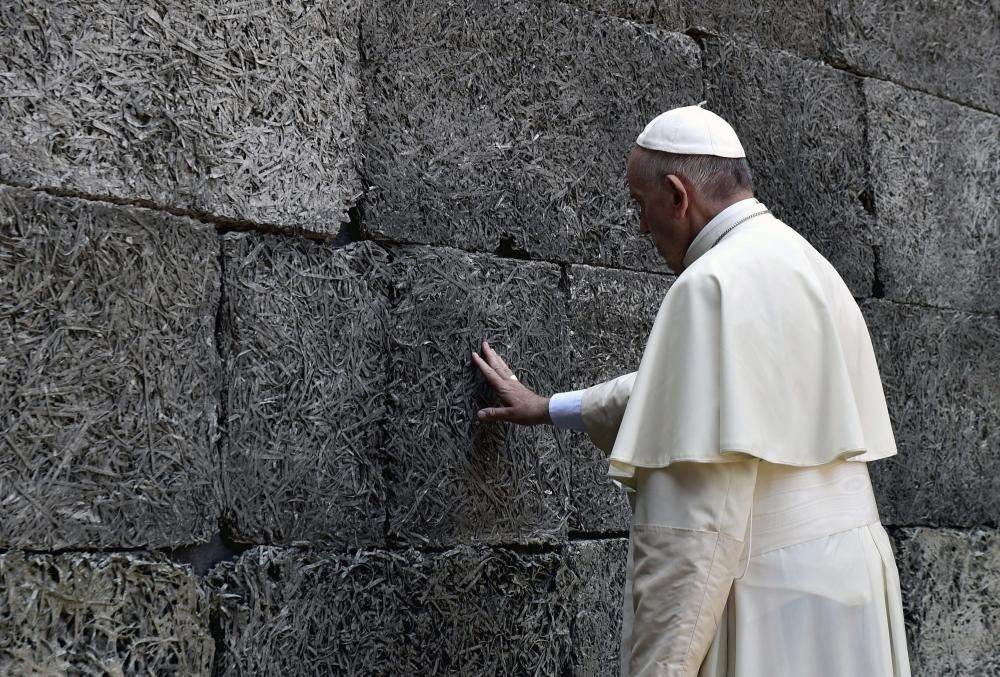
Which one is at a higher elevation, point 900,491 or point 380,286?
point 380,286

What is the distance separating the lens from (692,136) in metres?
2.96

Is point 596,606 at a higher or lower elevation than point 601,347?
lower

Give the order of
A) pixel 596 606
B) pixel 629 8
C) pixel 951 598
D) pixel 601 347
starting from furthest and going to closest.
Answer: pixel 951 598
pixel 629 8
pixel 601 347
pixel 596 606

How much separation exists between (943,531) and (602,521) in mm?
1638

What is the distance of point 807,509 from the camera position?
2.68 m

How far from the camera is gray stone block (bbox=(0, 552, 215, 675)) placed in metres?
2.58

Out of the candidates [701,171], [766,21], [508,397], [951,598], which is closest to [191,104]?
[508,397]

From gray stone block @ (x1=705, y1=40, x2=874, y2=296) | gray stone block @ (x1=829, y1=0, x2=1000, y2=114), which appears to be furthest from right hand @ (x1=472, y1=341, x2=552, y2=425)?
gray stone block @ (x1=829, y1=0, x2=1000, y2=114)

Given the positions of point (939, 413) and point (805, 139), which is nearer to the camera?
point (805, 139)

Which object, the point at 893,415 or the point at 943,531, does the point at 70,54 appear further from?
the point at 943,531

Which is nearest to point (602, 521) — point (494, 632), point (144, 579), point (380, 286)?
point (494, 632)

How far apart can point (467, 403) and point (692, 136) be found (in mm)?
935

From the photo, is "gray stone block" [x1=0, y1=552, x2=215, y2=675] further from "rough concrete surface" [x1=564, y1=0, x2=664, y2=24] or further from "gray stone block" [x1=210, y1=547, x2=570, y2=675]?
"rough concrete surface" [x1=564, y1=0, x2=664, y2=24]

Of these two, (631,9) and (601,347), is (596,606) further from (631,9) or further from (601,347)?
(631,9)
